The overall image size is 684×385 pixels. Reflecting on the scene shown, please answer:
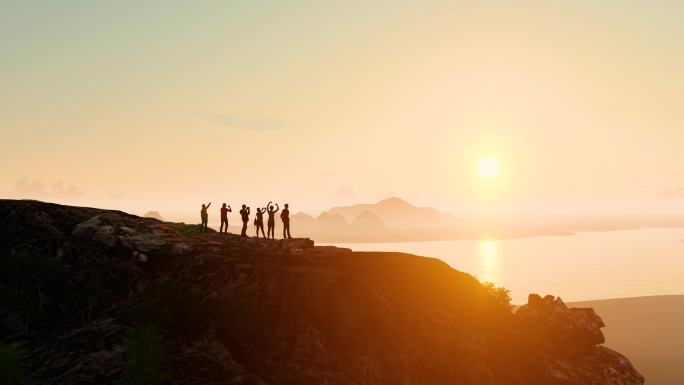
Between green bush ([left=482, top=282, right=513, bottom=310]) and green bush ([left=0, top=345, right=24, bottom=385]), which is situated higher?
green bush ([left=482, top=282, right=513, bottom=310])

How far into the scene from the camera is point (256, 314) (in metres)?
36.5

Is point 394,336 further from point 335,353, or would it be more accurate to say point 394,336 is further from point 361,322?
point 335,353

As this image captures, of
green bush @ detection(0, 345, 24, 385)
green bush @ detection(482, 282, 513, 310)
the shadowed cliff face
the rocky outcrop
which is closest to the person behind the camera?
green bush @ detection(0, 345, 24, 385)

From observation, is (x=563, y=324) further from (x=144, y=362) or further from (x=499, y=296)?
(x=144, y=362)

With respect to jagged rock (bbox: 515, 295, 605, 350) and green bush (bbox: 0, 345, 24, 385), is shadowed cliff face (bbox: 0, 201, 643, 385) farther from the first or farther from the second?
green bush (bbox: 0, 345, 24, 385)

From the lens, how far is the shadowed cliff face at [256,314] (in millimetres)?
32188

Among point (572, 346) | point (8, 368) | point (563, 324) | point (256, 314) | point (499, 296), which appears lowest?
point (572, 346)

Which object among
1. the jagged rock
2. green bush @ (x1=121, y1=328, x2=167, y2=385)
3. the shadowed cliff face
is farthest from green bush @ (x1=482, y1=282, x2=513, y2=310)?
green bush @ (x1=121, y1=328, x2=167, y2=385)

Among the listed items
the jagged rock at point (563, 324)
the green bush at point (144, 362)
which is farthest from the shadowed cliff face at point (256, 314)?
the green bush at point (144, 362)

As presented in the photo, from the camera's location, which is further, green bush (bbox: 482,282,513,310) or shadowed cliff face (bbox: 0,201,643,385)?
green bush (bbox: 482,282,513,310)

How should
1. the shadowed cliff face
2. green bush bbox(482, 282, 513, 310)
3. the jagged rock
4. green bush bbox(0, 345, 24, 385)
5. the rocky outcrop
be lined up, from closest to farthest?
green bush bbox(0, 345, 24, 385) < the shadowed cliff face < the rocky outcrop < the jagged rock < green bush bbox(482, 282, 513, 310)

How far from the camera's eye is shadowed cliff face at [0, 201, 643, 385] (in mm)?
32188

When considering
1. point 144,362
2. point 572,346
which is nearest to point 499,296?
point 572,346

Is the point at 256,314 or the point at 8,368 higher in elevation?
the point at 256,314
